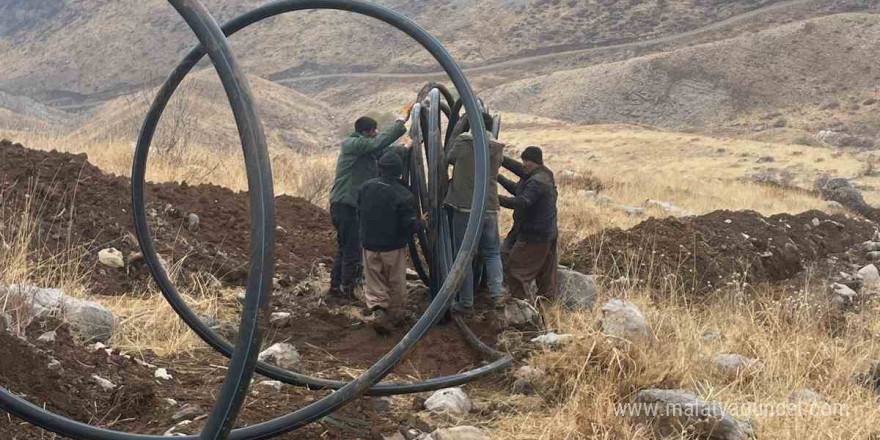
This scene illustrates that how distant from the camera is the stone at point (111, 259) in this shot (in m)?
7.00

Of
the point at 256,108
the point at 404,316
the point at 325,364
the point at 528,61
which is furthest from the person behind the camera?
the point at 528,61

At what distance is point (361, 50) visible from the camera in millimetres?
65750

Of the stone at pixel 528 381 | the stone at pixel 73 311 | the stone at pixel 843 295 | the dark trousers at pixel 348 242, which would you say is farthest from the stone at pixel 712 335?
the stone at pixel 73 311

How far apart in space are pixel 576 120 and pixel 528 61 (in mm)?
13735

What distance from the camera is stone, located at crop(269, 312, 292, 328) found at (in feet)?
20.7

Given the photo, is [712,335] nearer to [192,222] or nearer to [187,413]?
[187,413]

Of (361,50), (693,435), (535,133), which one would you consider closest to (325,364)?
(693,435)

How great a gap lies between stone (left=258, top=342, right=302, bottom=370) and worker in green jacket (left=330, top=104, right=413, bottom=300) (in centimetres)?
182

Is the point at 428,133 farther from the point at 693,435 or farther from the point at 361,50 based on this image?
the point at 361,50

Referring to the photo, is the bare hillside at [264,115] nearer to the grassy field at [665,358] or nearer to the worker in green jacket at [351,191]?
the worker in green jacket at [351,191]

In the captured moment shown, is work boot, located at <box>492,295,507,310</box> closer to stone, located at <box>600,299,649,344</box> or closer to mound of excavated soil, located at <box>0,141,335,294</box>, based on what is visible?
stone, located at <box>600,299,649,344</box>

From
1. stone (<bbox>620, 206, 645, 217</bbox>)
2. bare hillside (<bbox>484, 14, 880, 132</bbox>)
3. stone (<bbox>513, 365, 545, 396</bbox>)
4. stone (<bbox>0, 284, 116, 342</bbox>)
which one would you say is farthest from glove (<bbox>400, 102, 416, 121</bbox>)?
bare hillside (<bbox>484, 14, 880, 132</bbox>)

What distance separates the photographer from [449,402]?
4617 millimetres

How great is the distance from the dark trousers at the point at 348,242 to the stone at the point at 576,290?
5.90 ft
